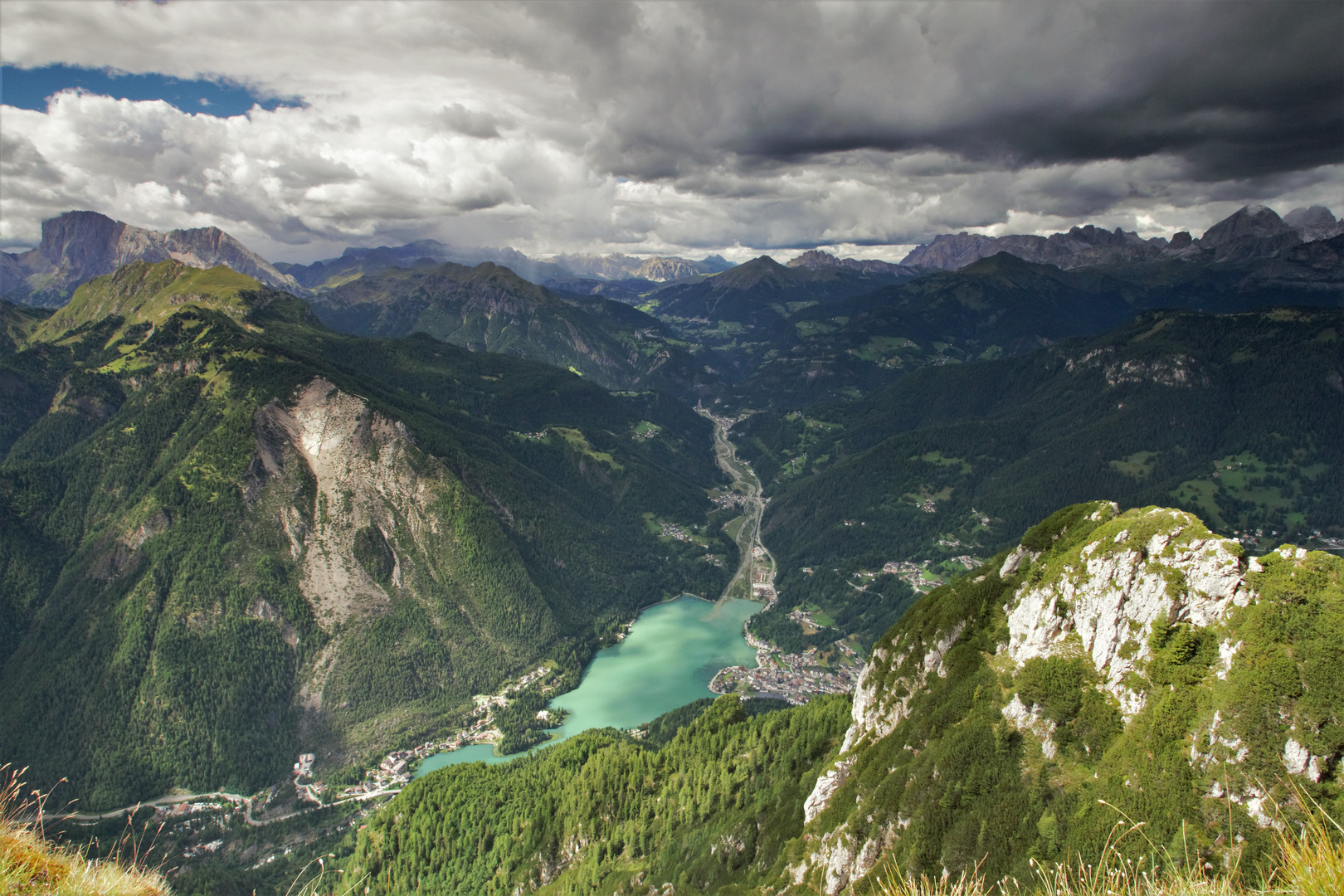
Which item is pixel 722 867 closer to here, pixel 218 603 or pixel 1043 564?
pixel 1043 564

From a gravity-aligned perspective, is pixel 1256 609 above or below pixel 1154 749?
above

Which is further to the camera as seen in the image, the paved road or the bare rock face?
the paved road

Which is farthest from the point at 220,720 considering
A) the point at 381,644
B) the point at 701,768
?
the point at 701,768

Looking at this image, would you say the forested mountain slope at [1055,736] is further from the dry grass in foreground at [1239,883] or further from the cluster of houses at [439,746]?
the cluster of houses at [439,746]

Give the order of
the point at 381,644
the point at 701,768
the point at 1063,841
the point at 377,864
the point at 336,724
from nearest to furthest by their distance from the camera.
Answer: the point at 1063,841 < the point at 701,768 < the point at 377,864 < the point at 336,724 < the point at 381,644

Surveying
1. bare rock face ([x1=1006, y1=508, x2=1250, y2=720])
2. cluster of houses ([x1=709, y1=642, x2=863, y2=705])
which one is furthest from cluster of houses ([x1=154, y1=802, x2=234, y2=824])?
bare rock face ([x1=1006, y1=508, x2=1250, y2=720])

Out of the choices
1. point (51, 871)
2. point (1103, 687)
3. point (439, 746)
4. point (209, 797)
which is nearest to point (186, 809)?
point (209, 797)

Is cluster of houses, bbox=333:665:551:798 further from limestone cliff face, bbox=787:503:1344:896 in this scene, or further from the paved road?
limestone cliff face, bbox=787:503:1344:896
